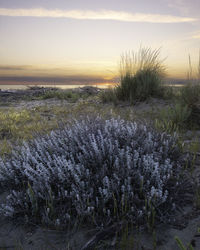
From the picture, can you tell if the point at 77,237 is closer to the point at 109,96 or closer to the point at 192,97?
the point at 192,97

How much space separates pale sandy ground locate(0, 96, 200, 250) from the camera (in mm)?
1629

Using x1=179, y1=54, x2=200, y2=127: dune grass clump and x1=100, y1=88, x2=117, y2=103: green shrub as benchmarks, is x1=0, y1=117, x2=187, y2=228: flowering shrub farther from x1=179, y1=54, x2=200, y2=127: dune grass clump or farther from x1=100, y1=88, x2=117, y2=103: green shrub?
x1=100, y1=88, x2=117, y2=103: green shrub

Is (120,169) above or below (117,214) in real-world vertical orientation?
above

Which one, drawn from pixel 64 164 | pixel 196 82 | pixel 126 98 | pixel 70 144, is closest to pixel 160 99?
pixel 126 98

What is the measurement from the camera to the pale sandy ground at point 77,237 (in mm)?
1629

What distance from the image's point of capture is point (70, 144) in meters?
2.49

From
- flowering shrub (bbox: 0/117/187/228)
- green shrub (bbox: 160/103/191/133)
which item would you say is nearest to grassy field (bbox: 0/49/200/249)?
flowering shrub (bbox: 0/117/187/228)

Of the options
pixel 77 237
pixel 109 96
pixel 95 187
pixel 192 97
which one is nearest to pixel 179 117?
pixel 192 97

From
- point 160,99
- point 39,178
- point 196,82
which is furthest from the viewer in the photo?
point 160,99

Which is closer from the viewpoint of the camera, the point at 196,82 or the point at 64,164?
the point at 64,164

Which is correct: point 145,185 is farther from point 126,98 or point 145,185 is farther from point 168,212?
point 126,98

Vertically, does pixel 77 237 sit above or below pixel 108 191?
below

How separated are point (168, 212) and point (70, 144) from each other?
3.89 feet

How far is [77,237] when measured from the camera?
1.72 m
